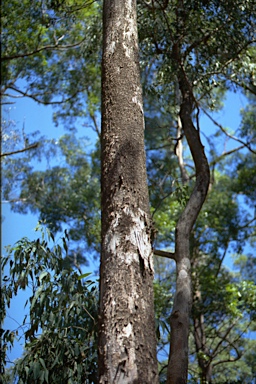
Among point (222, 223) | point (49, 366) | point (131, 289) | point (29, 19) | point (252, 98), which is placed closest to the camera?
point (131, 289)

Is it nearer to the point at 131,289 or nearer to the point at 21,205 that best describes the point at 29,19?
the point at 21,205

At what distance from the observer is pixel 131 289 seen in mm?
2090

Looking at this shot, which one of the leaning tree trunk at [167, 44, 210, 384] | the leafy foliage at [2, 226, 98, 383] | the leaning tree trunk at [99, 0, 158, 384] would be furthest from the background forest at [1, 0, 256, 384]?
the leaning tree trunk at [99, 0, 158, 384]

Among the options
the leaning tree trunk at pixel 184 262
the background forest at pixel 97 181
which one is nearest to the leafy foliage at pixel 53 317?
the background forest at pixel 97 181

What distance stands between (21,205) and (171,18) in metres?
7.43

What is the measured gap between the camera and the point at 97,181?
12406 mm

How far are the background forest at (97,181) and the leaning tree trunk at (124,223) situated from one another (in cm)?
46

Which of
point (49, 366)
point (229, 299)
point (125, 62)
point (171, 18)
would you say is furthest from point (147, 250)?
point (229, 299)

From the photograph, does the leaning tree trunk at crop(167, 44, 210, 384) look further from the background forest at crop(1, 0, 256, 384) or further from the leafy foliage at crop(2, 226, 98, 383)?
the leafy foliage at crop(2, 226, 98, 383)

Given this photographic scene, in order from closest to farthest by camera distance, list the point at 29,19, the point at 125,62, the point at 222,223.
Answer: the point at 125,62 < the point at 29,19 < the point at 222,223

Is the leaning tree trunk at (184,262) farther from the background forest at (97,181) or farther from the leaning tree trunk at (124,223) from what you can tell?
the leaning tree trunk at (124,223)

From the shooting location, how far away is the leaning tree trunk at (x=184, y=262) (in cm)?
300

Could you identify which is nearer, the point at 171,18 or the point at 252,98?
the point at 171,18

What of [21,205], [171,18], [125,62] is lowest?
[125,62]
